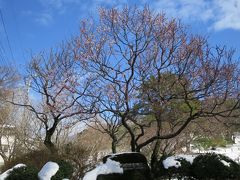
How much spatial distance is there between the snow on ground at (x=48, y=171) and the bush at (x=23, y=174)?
19 centimetres

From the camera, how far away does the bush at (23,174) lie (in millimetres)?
10461

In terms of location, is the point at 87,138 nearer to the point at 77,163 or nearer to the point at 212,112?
the point at 77,163

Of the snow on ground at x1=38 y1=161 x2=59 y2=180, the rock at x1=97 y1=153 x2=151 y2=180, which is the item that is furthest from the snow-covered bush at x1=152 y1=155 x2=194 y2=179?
the snow on ground at x1=38 y1=161 x2=59 y2=180

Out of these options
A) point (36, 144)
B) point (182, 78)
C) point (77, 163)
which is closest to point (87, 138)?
point (36, 144)

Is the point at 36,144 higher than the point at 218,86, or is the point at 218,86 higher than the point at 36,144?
the point at 218,86

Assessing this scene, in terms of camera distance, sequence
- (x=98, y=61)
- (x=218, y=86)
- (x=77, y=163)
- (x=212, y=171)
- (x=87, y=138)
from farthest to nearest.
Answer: (x=87, y=138)
(x=77, y=163)
(x=98, y=61)
(x=218, y=86)
(x=212, y=171)

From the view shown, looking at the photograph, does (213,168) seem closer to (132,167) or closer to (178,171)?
(178,171)

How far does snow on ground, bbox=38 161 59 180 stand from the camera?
10752mm

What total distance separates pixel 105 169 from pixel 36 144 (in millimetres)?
11420

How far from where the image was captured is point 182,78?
41.9ft

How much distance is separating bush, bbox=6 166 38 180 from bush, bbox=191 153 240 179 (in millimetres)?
5415

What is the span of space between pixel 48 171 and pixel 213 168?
553 cm

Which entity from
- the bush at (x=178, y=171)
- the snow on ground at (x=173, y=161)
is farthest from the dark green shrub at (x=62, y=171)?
the snow on ground at (x=173, y=161)

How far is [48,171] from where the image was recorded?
11.1 metres
